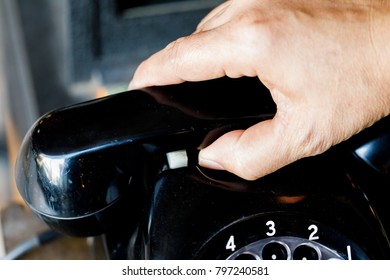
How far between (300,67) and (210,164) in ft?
0.33

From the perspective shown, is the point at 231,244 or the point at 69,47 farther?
the point at 69,47

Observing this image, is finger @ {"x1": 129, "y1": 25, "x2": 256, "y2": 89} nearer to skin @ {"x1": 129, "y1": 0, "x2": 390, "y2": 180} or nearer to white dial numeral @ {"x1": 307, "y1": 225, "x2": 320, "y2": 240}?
skin @ {"x1": 129, "y1": 0, "x2": 390, "y2": 180}

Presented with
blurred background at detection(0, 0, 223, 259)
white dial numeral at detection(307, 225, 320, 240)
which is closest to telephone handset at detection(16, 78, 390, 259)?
white dial numeral at detection(307, 225, 320, 240)

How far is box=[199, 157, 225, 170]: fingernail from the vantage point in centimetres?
49

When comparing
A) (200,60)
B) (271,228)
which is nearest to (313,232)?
(271,228)

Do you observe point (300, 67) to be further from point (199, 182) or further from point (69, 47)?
point (69, 47)

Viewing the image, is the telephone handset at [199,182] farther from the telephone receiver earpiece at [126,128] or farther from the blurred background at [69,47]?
the blurred background at [69,47]

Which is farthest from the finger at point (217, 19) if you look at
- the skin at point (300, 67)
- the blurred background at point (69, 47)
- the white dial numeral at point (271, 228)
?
the blurred background at point (69, 47)

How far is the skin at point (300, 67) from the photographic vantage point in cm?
45

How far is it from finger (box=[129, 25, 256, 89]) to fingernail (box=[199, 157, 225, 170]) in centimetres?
6

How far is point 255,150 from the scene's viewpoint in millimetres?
464

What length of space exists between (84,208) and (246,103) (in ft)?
0.49

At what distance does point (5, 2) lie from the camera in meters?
1.03

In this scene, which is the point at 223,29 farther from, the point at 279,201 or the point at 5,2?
the point at 5,2
